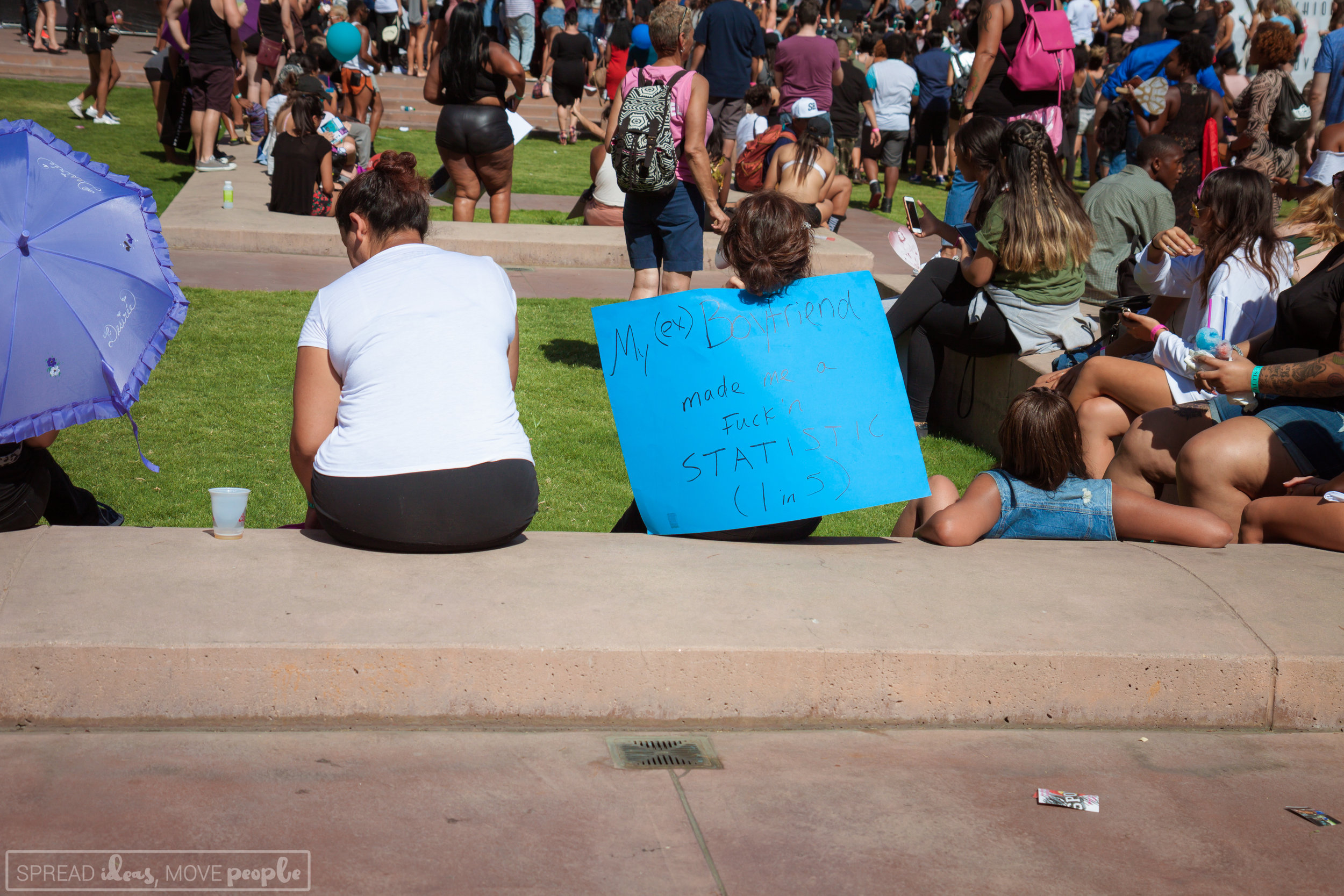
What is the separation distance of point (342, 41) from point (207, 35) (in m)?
2.69

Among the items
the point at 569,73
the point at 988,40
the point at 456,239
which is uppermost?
the point at 988,40

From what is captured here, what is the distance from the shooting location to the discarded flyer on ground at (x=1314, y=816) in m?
2.81

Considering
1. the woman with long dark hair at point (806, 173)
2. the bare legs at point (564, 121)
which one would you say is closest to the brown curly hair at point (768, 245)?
the woman with long dark hair at point (806, 173)

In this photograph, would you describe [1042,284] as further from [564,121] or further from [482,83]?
[564,121]

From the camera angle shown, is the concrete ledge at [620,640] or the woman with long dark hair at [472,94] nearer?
the concrete ledge at [620,640]

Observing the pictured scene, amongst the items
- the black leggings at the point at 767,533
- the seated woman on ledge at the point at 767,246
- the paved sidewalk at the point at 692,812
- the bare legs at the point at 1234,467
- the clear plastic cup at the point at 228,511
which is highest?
the seated woman on ledge at the point at 767,246

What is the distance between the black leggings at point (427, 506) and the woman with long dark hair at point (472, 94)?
5.64 metres

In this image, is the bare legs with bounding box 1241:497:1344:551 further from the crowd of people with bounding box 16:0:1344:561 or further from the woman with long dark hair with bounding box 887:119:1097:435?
the woman with long dark hair with bounding box 887:119:1097:435

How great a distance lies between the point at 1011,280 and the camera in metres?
5.97

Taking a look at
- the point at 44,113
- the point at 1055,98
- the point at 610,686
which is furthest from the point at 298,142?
the point at 610,686

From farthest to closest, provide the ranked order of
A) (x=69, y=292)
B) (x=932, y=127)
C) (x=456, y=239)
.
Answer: (x=932, y=127), (x=456, y=239), (x=69, y=292)

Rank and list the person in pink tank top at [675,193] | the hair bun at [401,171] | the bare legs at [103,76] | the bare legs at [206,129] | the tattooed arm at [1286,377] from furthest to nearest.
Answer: the bare legs at [103,76]
the bare legs at [206,129]
the person in pink tank top at [675,193]
the tattooed arm at [1286,377]
the hair bun at [401,171]

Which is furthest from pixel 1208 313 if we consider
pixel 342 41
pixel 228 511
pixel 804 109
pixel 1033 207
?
pixel 342 41

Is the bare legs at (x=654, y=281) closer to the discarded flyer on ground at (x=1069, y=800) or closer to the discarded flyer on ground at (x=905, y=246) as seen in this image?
the discarded flyer on ground at (x=905, y=246)
